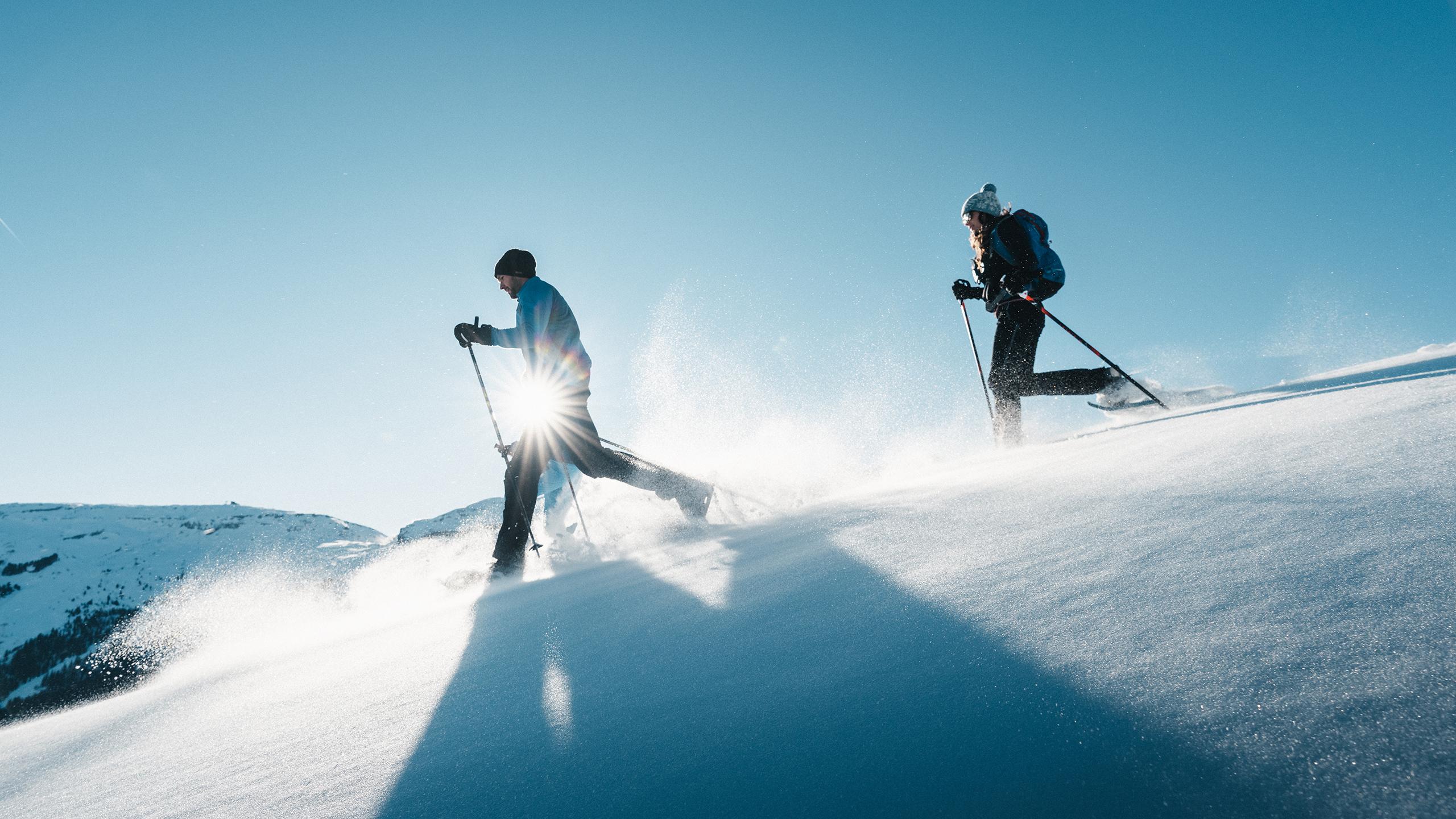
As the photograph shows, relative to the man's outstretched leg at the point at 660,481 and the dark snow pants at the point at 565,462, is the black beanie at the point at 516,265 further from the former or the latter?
the man's outstretched leg at the point at 660,481

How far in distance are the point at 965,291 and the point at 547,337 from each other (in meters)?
3.95

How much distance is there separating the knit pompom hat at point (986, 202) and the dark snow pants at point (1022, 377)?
2.96ft

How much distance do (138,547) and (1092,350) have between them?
7269 inches

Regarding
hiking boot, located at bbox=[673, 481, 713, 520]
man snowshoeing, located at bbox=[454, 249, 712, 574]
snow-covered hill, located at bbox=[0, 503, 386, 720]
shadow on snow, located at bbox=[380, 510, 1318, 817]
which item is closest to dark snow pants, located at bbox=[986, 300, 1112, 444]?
hiking boot, located at bbox=[673, 481, 713, 520]

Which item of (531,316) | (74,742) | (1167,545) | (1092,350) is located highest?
(531,316)

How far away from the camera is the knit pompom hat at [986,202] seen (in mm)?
5379

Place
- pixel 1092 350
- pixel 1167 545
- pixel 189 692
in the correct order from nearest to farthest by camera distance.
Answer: pixel 1167 545 → pixel 189 692 → pixel 1092 350

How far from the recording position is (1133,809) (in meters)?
0.67

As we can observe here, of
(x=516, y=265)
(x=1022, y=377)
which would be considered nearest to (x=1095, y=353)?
(x=1022, y=377)

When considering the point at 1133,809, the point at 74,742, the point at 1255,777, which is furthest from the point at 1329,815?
the point at 74,742

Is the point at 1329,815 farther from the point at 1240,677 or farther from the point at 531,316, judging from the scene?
the point at 531,316

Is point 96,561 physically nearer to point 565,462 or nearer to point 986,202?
point 565,462

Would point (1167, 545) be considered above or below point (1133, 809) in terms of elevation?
above

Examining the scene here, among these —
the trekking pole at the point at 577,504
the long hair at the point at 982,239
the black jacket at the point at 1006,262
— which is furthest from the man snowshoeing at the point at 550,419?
the long hair at the point at 982,239
